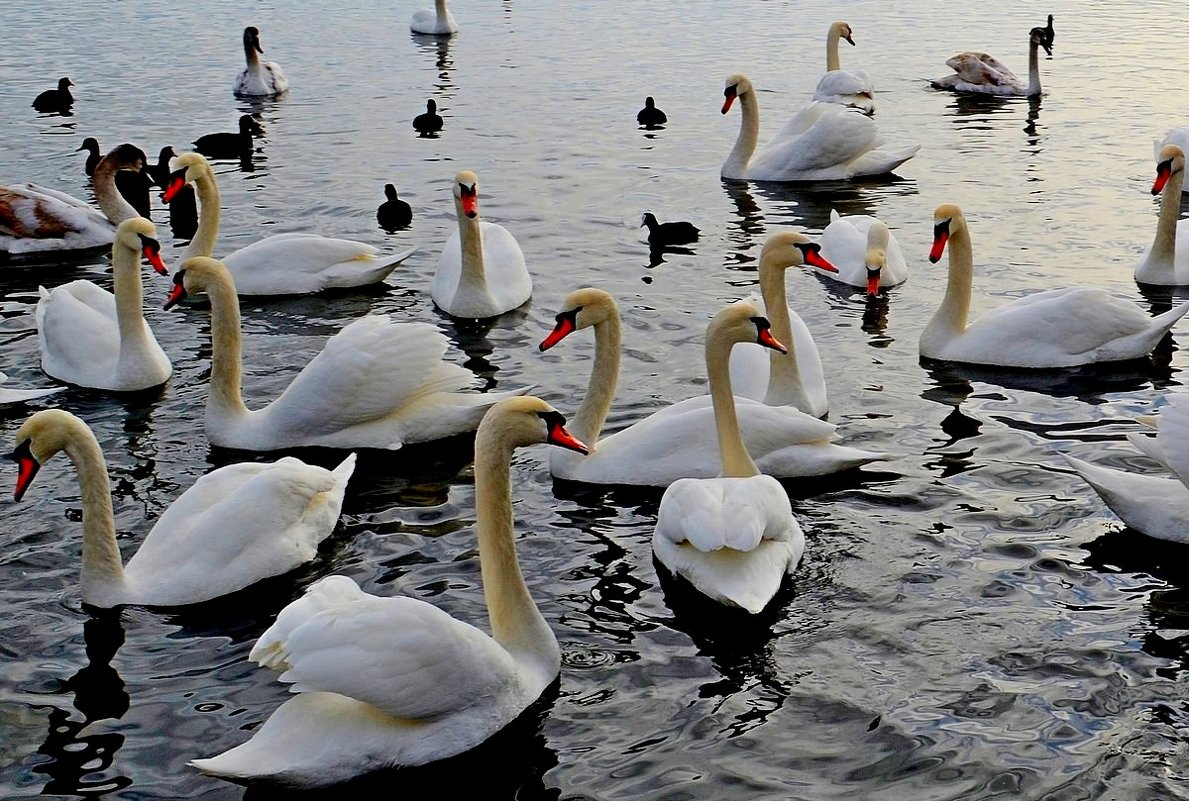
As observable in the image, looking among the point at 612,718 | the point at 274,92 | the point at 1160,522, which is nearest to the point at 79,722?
the point at 612,718

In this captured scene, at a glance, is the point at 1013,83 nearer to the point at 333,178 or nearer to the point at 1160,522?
the point at 333,178

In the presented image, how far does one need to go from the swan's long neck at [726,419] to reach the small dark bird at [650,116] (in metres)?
12.5

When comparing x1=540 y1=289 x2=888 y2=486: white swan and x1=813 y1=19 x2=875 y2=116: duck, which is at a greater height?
x1=813 y1=19 x2=875 y2=116: duck

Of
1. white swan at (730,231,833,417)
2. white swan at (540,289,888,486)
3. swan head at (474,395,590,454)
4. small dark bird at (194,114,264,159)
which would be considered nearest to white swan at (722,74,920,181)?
small dark bird at (194,114,264,159)

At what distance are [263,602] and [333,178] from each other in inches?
427

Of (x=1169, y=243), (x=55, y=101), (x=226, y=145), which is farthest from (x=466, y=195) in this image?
(x=55, y=101)

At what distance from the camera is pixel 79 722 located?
6289mm

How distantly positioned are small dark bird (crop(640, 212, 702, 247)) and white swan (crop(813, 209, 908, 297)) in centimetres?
131

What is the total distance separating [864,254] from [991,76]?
10.7 metres

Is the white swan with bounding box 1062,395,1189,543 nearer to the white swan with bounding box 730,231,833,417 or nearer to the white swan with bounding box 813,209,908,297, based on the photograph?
the white swan with bounding box 730,231,833,417

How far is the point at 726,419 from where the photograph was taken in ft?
26.9

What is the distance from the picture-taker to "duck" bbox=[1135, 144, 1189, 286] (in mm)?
12562

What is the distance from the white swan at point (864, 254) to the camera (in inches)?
488

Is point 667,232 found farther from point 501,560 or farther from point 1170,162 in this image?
point 501,560
